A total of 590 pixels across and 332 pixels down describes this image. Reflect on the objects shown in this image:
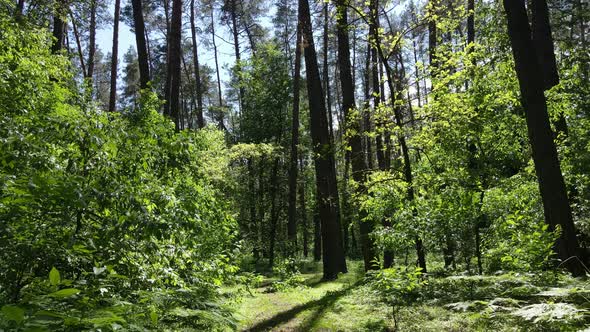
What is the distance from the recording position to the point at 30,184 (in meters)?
2.30

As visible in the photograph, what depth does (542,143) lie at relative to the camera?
5879mm

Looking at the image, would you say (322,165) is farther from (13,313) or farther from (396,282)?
(13,313)

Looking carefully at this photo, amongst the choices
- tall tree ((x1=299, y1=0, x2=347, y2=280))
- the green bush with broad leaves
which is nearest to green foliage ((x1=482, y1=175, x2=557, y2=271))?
the green bush with broad leaves

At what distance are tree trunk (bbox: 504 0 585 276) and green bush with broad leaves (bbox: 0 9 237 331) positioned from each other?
461 centimetres

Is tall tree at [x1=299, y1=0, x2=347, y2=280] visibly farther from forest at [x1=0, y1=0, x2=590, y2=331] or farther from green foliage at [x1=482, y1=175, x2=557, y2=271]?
green foliage at [x1=482, y1=175, x2=557, y2=271]

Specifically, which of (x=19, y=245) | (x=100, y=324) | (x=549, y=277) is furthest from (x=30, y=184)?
(x=549, y=277)

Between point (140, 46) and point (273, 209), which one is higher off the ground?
point (140, 46)

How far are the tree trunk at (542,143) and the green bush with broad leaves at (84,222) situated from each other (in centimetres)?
461

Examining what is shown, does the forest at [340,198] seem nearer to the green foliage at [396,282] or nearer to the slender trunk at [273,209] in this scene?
the green foliage at [396,282]

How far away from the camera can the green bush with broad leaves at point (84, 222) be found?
7.40 feet

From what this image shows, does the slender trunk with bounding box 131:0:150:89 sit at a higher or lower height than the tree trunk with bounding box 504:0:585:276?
higher

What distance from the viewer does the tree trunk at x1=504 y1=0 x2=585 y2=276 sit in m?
5.59

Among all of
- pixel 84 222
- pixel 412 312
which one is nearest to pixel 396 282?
pixel 412 312

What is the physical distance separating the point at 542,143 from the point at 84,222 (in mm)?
5871
